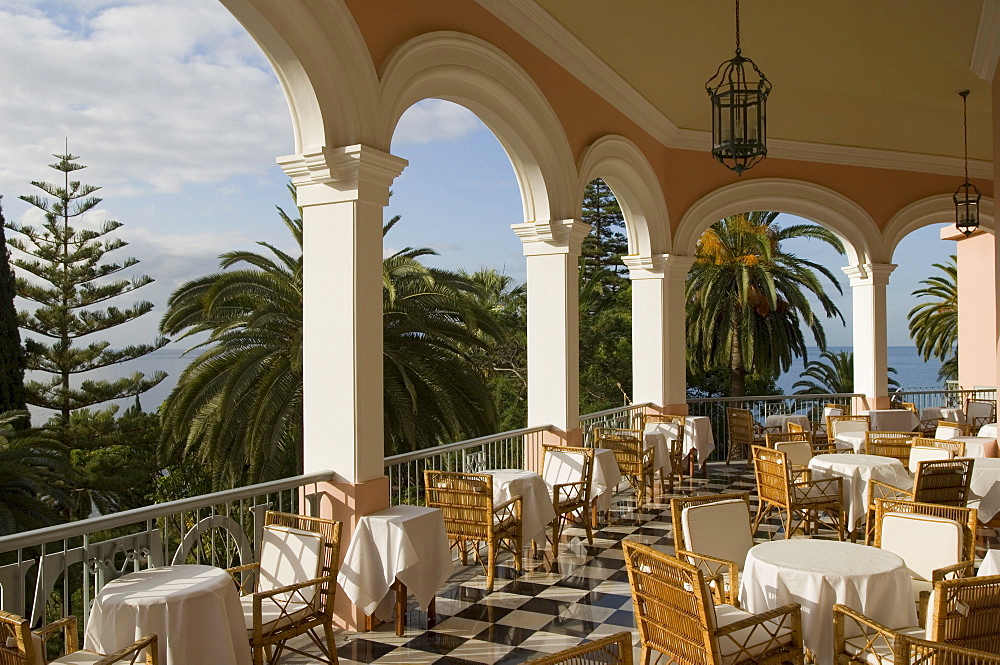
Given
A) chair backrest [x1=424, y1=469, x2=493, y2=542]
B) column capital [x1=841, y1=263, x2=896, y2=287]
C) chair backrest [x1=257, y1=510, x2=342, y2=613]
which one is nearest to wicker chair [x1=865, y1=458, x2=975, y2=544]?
chair backrest [x1=424, y1=469, x2=493, y2=542]

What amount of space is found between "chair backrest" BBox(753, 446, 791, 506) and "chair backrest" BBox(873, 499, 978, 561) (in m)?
1.63

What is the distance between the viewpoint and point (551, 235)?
8.09 metres

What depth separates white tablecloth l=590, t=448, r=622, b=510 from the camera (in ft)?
24.4

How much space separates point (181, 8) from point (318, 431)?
19283 mm

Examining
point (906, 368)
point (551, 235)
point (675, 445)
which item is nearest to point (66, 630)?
point (551, 235)

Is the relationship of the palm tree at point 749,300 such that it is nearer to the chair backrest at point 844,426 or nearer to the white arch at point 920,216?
the white arch at point 920,216

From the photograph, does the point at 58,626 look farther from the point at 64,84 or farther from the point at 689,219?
the point at 64,84

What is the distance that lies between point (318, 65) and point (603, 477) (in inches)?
183

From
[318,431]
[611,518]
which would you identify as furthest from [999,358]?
[318,431]

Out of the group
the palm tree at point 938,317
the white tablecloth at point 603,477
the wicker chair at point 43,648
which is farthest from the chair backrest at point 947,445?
the palm tree at point 938,317

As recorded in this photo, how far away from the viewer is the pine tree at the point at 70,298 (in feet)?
58.8

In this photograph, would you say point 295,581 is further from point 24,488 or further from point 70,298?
point 70,298

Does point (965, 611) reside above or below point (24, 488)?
above

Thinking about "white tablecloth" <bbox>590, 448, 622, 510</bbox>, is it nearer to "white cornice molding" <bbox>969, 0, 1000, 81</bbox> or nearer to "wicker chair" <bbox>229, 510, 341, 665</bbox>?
"wicker chair" <bbox>229, 510, 341, 665</bbox>
